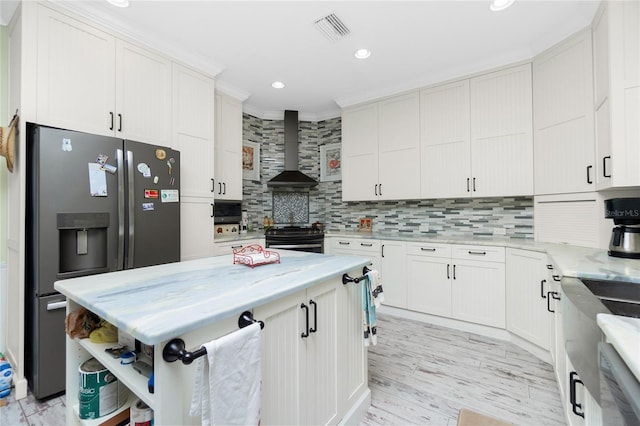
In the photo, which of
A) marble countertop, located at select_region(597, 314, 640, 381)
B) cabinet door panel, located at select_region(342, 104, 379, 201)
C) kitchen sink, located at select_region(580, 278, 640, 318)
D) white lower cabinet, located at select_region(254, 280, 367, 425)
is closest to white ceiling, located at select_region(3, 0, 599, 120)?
cabinet door panel, located at select_region(342, 104, 379, 201)

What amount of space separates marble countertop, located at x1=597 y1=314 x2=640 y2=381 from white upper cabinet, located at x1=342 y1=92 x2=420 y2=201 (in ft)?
9.07

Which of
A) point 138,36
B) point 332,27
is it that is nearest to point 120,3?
point 138,36

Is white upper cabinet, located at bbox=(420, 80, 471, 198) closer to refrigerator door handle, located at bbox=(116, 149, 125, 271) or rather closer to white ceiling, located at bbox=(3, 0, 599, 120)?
white ceiling, located at bbox=(3, 0, 599, 120)

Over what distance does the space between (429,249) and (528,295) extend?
36.8 inches

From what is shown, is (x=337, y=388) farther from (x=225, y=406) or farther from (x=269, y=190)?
(x=269, y=190)

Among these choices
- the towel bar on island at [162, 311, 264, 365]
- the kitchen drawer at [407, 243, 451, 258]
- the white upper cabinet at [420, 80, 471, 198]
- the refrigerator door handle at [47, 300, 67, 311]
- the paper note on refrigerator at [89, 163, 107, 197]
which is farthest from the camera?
the white upper cabinet at [420, 80, 471, 198]

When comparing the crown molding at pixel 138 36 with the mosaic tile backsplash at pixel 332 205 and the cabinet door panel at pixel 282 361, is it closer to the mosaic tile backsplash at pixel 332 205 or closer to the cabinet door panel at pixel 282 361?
the mosaic tile backsplash at pixel 332 205

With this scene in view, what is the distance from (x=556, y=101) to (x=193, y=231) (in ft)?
11.9

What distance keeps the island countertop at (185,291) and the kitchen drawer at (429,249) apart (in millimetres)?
1697

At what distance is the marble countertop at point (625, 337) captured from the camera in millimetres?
565

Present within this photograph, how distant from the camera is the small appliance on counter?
1638 millimetres

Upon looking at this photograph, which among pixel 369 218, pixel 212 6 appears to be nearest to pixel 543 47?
pixel 369 218

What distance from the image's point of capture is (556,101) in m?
2.51

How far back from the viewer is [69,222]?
6.08ft
